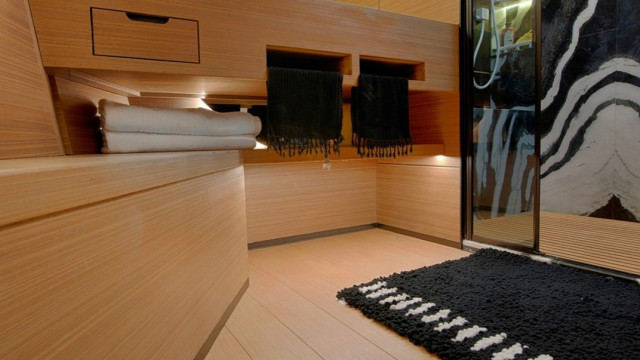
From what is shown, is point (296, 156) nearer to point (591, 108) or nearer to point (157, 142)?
point (157, 142)

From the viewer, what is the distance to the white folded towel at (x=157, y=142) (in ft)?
2.74

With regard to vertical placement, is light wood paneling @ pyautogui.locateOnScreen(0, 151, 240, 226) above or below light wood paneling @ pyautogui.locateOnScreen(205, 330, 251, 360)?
above

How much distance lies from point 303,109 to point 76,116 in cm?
63

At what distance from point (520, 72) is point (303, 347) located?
4.78 feet

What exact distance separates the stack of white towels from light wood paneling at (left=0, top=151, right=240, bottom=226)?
21cm

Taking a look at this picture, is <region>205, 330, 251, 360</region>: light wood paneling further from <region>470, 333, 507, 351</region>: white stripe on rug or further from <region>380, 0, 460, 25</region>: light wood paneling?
<region>380, 0, 460, 25</region>: light wood paneling

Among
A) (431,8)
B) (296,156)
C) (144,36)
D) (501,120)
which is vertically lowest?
(296,156)

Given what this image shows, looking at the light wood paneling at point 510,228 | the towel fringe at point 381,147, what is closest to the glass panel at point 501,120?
the light wood paneling at point 510,228

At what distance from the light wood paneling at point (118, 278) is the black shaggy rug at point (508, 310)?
1.70 ft

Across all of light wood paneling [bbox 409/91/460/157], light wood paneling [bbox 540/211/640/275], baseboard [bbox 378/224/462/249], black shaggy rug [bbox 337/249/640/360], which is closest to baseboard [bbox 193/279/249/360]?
black shaggy rug [bbox 337/249/640/360]

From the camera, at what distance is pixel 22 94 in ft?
2.55

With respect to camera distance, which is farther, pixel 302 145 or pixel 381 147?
pixel 381 147

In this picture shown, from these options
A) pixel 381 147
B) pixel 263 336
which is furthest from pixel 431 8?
pixel 263 336

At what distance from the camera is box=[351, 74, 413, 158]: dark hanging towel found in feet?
4.52
